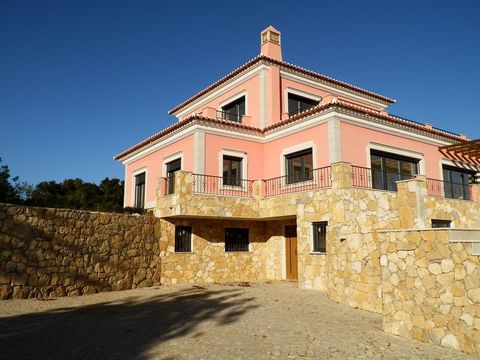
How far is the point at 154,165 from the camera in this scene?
1914 centimetres

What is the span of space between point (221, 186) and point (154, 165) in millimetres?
5072

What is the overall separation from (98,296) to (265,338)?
714cm

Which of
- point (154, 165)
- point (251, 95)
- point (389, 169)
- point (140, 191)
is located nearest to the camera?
point (389, 169)

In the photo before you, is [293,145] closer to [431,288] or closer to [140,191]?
[140,191]

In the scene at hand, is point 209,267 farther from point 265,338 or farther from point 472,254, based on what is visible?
point 472,254

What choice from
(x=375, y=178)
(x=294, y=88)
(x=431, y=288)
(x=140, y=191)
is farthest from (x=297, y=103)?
(x=431, y=288)

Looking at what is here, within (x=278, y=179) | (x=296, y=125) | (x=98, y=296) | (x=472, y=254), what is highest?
(x=296, y=125)

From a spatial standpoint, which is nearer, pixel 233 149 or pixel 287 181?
pixel 287 181

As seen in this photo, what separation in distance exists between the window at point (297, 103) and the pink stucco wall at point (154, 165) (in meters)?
6.11

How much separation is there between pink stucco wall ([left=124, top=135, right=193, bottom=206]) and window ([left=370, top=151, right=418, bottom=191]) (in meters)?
7.56

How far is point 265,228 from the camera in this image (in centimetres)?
1686

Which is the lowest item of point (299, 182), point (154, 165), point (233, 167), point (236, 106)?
point (299, 182)

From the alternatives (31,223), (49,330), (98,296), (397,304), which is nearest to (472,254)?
(397,304)

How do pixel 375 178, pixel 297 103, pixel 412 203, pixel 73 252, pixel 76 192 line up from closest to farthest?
1. pixel 73 252
2. pixel 412 203
3. pixel 375 178
4. pixel 297 103
5. pixel 76 192
